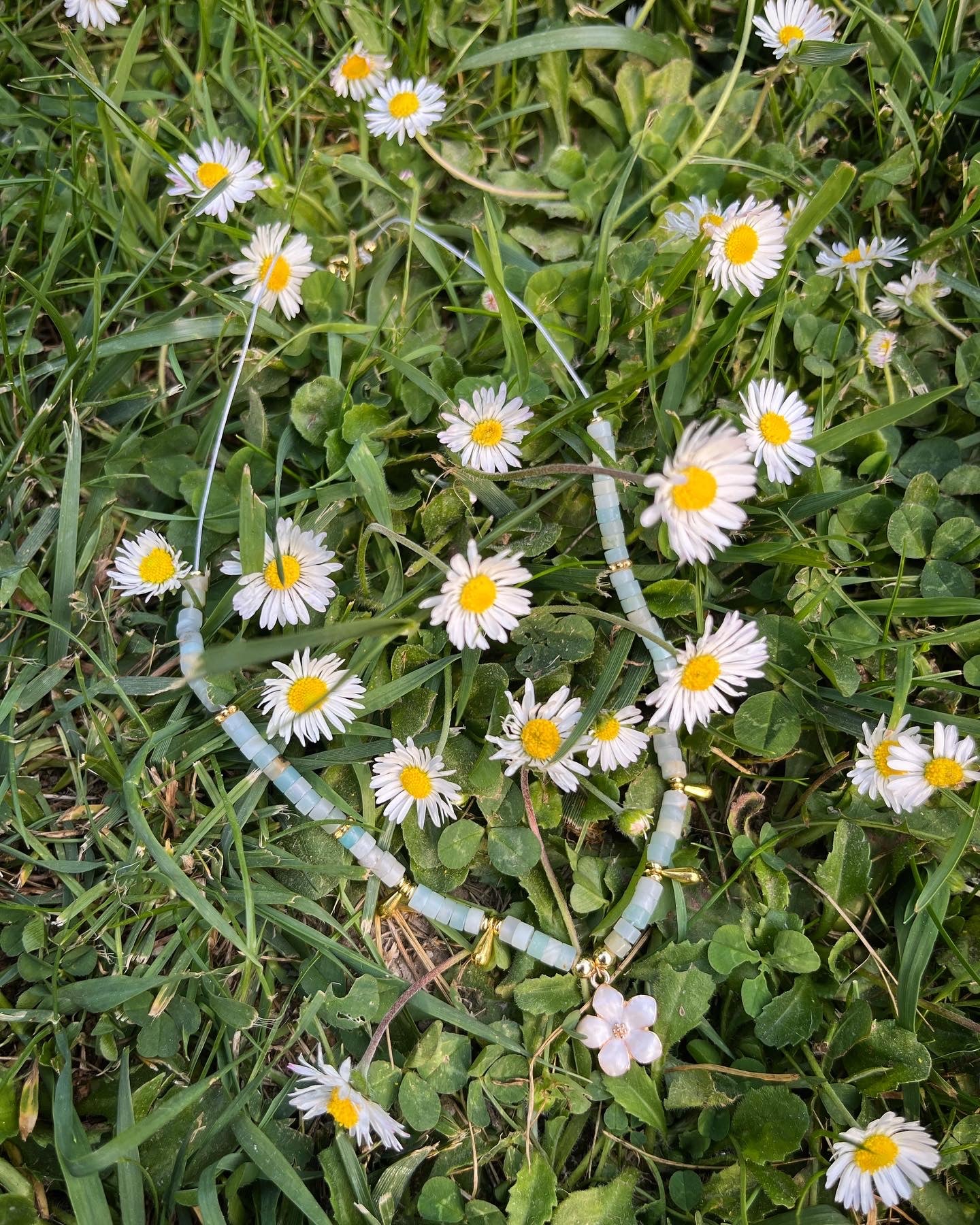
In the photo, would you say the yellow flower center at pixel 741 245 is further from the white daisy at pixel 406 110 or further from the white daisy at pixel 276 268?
the white daisy at pixel 276 268

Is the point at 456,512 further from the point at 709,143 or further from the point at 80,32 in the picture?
the point at 80,32

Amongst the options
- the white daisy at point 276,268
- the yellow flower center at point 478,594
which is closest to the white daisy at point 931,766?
the yellow flower center at point 478,594

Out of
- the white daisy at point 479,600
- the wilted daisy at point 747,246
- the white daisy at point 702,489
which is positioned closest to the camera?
the white daisy at point 702,489

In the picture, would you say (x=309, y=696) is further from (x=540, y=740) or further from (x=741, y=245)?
(x=741, y=245)

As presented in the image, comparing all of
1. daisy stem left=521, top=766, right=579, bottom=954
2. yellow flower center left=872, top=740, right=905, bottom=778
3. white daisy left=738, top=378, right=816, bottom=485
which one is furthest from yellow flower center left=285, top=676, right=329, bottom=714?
yellow flower center left=872, top=740, right=905, bottom=778

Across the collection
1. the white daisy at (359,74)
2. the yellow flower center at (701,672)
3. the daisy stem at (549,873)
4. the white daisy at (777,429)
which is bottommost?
the daisy stem at (549,873)

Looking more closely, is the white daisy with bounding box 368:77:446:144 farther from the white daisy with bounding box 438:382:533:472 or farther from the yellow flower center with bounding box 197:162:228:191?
the white daisy with bounding box 438:382:533:472

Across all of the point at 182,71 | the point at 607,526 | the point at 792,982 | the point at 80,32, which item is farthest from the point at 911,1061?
the point at 80,32
